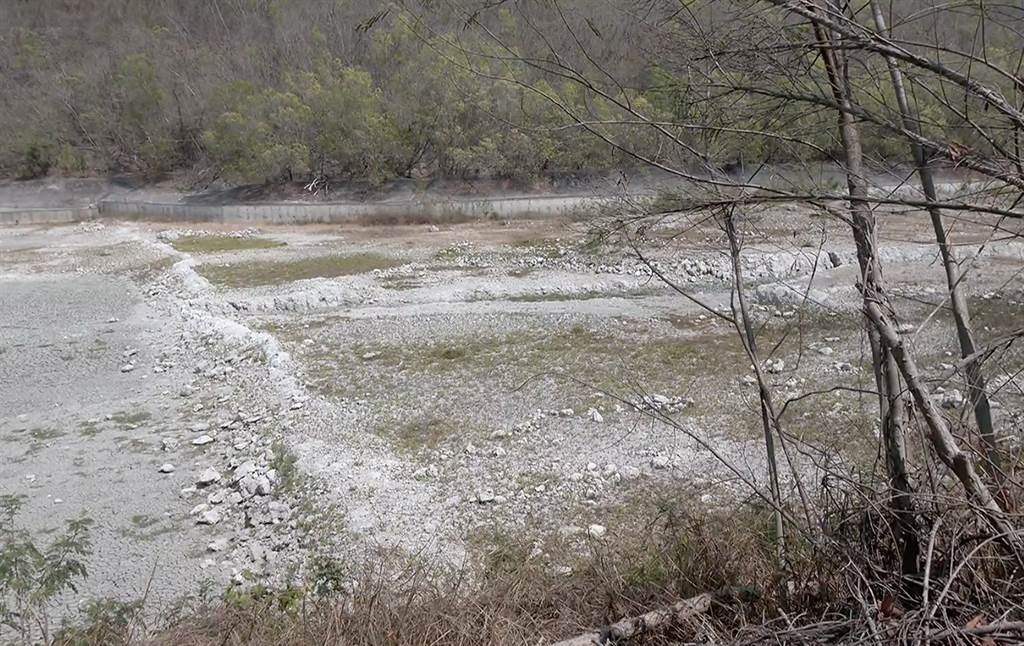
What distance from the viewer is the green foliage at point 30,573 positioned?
375 cm

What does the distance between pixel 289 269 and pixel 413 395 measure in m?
11.1

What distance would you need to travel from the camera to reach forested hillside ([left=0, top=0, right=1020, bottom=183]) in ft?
9.67

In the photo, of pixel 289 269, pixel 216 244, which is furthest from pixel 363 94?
pixel 289 269

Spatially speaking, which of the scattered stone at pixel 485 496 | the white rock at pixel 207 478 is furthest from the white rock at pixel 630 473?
the white rock at pixel 207 478

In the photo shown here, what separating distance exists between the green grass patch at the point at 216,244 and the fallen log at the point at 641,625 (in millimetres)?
22570

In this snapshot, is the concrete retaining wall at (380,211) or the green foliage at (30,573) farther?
the concrete retaining wall at (380,211)

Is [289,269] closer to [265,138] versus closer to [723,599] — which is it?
[723,599]

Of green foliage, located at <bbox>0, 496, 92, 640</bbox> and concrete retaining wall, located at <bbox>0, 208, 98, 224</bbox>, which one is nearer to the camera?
green foliage, located at <bbox>0, 496, 92, 640</bbox>

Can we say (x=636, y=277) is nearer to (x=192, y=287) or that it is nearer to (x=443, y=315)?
(x=443, y=315)

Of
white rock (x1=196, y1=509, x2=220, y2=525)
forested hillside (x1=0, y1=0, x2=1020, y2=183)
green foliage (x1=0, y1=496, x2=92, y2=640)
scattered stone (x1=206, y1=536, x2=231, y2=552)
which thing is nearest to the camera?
forested hillside (x1=0, y1=0, x2=1020, y2=183)

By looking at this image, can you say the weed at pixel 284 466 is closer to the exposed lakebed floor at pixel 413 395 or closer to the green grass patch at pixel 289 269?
the exposed lakebed floor at pixel 413 395

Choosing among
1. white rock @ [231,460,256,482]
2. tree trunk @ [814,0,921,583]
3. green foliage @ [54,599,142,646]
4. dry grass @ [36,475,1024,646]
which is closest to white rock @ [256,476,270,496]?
white rock @ [231,460,256,482]

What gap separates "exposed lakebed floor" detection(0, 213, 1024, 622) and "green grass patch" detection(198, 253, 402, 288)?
0.21 meters

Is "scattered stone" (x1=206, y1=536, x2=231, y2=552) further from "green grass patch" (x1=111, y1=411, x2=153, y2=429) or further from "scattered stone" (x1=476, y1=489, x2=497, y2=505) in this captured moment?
"green grass patch" (x1=111, y1=411, x2=153, y2=429)
